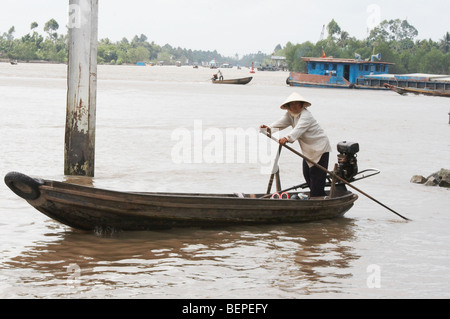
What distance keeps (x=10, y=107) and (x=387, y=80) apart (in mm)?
34492

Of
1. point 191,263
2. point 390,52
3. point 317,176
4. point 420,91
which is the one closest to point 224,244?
point 191,263

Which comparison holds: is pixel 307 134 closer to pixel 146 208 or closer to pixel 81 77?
pixel 146 208

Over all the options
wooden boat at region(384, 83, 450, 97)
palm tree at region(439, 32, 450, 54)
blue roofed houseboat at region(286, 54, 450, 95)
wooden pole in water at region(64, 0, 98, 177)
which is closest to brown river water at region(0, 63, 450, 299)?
wooden pole in water at region(64, 0, 98, 177)

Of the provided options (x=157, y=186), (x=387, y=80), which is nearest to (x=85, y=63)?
(x=157, y=186)

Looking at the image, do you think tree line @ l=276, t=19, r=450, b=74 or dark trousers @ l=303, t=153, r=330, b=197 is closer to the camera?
dark trousers @ l=303, t=153, r=330, b=197

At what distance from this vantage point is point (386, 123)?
951 inches

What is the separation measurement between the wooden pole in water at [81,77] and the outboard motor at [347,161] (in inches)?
148

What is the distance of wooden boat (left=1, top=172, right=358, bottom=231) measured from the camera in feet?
21.0

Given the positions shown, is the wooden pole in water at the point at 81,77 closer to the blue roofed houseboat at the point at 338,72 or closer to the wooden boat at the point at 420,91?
the wooden boat at the point at 420,91

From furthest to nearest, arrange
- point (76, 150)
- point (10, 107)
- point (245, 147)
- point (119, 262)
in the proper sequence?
point (10, 107), point (245, 147), point (76, 150), point (119, 262)

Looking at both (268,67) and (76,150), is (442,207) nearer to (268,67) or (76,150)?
(76,150)

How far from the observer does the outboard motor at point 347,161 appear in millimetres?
8508

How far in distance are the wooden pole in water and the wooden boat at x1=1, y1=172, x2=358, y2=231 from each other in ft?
10.8

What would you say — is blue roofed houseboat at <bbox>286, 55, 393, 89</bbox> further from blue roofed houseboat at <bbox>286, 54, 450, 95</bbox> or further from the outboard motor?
the outboard motor
